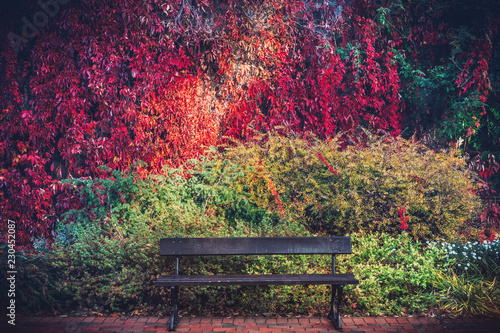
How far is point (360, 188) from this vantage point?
573cm

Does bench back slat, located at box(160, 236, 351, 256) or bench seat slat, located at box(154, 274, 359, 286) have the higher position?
bench back slat, located at box(160, 236, 351, 256)

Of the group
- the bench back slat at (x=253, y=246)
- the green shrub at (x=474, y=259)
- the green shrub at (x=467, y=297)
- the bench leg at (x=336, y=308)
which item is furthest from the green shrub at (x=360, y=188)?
the bench leg at (x=336, y=308)

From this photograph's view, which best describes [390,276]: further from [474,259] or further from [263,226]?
[263,226]

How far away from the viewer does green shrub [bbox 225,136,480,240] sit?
5.45 meters

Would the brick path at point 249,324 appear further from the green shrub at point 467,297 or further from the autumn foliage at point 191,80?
the autumn foliage at point 191,80

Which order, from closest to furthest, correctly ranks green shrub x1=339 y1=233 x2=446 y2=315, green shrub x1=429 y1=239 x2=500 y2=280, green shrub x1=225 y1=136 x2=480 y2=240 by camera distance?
1. green shrub x1=339 y1=233 x2=446 y2=315
2. green shrub x1=429 y1=239 x2=500 y2=280
3. green shrub x1=225 y1=136 x2=480 y2=240

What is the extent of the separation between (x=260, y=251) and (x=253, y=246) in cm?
9

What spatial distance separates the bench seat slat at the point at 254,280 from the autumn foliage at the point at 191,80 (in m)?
3.45

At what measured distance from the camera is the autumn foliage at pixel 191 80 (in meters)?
7.00

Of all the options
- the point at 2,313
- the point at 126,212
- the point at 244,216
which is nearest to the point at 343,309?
the point at 244,216

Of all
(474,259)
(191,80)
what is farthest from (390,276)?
(191,80)

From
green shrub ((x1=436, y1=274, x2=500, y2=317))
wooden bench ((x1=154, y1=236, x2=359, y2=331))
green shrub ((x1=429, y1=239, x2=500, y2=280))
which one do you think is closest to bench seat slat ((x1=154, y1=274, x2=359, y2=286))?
wooden bench ((x1=154, y1=236, x2=359, y2=331))

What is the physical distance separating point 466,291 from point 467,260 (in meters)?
0.70

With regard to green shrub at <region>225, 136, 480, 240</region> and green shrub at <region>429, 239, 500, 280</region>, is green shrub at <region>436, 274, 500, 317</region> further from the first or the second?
green shrub at <region>225, 136, 480, 240</region>
